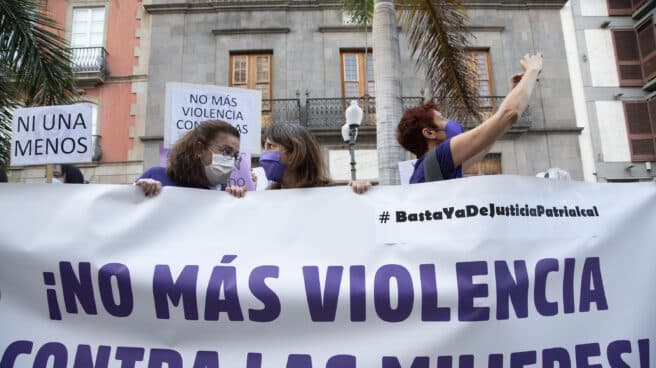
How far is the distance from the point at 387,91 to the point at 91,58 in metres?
12.0

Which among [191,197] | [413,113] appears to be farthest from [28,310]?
[413,113]

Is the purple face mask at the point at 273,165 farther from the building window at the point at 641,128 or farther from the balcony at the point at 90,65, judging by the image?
the building window at the point at 641,128

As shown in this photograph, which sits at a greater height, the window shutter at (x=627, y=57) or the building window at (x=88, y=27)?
the building window at (x=88, y=27)

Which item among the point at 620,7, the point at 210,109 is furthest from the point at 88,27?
the point at 620,7

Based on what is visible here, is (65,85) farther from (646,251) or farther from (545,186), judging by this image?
(646,251)

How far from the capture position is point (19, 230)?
2105 mm

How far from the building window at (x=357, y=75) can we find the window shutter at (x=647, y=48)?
8.26 meters

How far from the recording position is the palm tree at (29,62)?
490cm

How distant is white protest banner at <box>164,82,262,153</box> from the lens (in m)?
4.45

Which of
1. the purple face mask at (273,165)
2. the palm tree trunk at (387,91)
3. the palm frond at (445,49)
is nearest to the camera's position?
the purple face mask at (273,165)

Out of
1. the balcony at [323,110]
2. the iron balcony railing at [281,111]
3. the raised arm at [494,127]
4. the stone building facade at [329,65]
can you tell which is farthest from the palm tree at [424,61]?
the iron balcony railing at [281,111]

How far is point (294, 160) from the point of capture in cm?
246

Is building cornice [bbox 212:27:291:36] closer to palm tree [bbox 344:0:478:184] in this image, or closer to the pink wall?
the pink wall

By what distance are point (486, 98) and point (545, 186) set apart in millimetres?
12726
